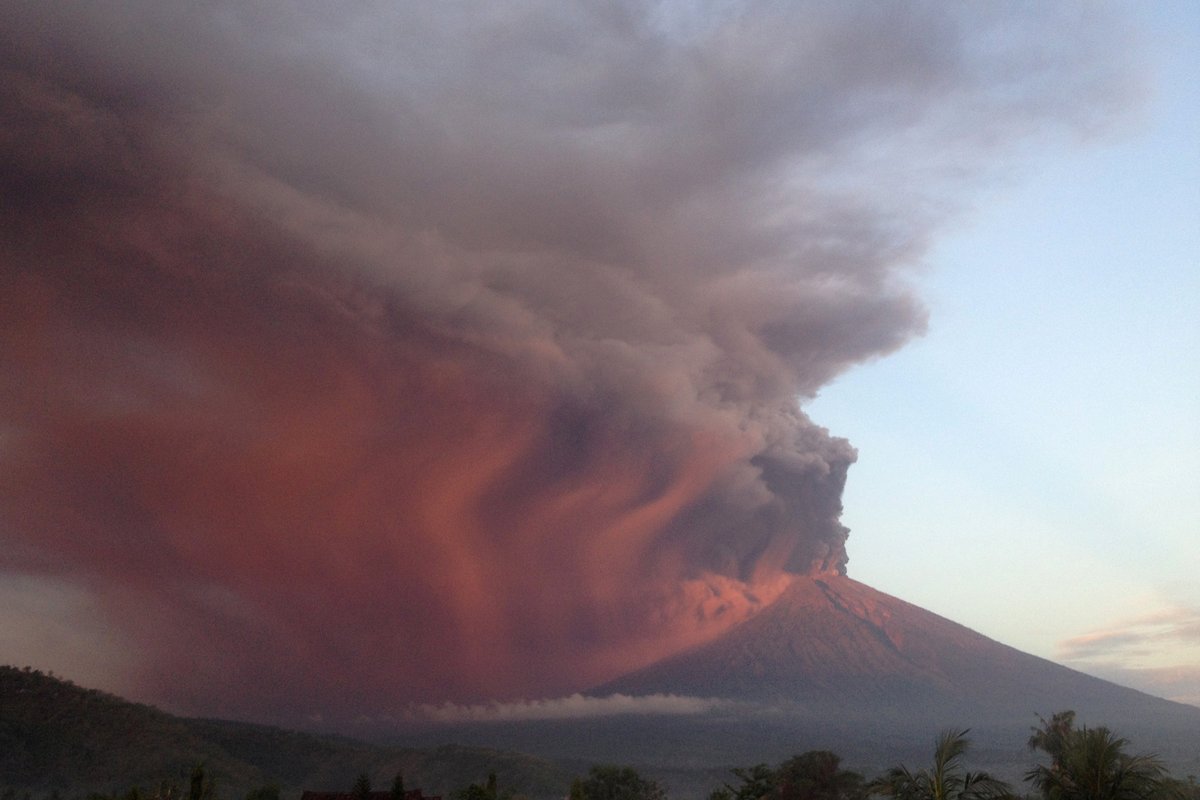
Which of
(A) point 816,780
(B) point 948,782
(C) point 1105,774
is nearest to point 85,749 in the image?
(A) point 816,780

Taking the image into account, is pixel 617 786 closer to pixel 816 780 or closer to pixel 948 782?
pixel 816 780

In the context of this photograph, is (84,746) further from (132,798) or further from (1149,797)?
(1149,797)

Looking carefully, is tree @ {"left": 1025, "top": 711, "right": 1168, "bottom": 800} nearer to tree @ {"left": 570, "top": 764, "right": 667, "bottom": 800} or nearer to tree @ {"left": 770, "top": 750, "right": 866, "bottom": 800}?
tree @ {"left": 770, "top": 750, "right": 866, "bottom": 800}

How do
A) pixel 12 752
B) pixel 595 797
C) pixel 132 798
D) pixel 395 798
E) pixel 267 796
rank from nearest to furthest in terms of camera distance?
pixel 132 798 < pixel 395 798 < pixel 595 797 < pixel 267 796 < pixel 12 752

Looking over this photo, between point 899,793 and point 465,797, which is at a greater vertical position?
point 899,793

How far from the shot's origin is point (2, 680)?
633 ft

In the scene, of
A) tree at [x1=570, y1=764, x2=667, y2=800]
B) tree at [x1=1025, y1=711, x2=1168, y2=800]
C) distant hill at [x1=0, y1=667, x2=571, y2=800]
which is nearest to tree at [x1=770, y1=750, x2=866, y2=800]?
tree at [x1=1025, y1=711, x2=1168, y2=800]

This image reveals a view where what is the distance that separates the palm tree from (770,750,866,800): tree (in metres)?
29.5

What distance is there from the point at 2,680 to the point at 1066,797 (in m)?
224

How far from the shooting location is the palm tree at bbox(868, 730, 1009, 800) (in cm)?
1633

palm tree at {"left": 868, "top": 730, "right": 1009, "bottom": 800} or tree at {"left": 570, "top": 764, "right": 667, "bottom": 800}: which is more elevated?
palm tree at {"left": 868, "top": 730, "right": 1009, "bottom": 800}

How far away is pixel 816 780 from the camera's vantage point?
4944 cm

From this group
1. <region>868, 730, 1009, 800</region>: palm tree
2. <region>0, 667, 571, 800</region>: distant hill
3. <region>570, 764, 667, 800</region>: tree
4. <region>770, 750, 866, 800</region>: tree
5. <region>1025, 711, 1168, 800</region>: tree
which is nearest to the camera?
<region>868, 730, 1009, 800</region>: palm tree

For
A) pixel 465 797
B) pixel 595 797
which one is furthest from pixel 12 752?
pixel 465 797
